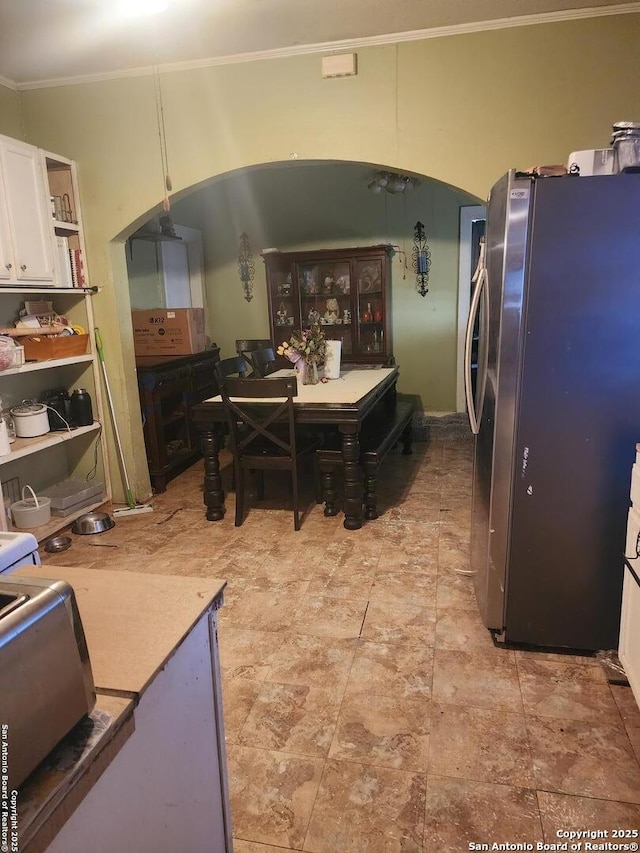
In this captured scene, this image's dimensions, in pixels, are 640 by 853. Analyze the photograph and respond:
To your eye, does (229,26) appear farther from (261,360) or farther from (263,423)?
(261,360)

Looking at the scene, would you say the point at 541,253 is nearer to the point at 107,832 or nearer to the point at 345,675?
the point at 345,675

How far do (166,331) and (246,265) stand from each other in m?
1.43

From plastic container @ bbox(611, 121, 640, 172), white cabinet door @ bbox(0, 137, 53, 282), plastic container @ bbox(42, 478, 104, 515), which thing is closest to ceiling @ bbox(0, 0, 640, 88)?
white cabinet door @ bbox(0, 137, 53, 282)

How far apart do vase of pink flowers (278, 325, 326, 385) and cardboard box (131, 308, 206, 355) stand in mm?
1138

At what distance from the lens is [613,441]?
1.98 meters

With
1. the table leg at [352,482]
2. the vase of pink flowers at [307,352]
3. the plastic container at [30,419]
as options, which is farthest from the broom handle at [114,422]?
the table leg at [352,482]

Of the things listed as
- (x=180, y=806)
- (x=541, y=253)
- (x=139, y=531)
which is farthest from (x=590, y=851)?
(x=139, y=531)

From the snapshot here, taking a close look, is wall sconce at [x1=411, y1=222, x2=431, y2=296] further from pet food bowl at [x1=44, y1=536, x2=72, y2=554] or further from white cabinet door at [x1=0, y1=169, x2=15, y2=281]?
pet food bowl at [x1=44, y1=536, x2=72, y2=554]

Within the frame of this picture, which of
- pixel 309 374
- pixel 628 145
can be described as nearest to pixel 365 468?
pixel 309 374

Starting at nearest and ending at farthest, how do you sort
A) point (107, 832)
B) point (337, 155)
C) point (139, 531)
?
point (107, 832) < point (337, 155) < point (139, 531)

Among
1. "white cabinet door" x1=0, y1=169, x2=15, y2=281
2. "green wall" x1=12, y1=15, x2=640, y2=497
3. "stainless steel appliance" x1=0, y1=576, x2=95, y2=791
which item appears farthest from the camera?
"white cabinet door" x1=0, y1=169, x2=15, y2=281

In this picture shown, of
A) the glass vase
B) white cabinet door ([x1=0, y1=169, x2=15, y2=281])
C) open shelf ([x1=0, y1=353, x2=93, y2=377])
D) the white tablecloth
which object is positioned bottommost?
the white tablecloth

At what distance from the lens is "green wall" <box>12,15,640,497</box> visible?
2805mm

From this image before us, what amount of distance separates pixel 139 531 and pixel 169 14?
2.79 m
